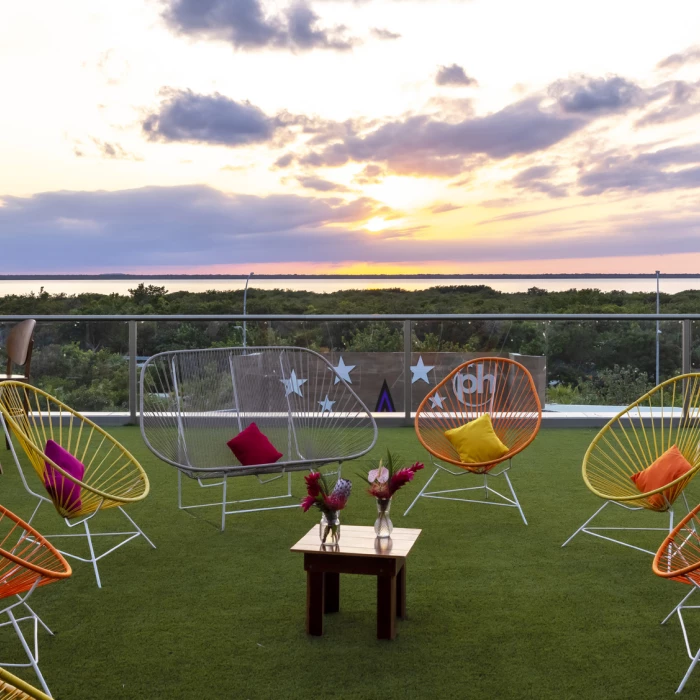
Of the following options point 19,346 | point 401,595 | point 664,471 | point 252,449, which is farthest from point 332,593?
point 19,346

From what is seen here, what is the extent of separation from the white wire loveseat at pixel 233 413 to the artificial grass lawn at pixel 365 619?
1.17 feet

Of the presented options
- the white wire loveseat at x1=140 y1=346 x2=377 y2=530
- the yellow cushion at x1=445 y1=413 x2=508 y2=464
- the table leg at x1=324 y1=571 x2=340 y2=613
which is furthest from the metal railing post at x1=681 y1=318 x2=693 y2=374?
the table leg at x1=324 y1=571 x2=340 y2=613

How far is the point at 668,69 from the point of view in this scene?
7.77 metres

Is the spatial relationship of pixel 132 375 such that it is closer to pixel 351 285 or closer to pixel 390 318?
pixel 390 318

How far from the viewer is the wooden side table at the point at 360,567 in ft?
8.84

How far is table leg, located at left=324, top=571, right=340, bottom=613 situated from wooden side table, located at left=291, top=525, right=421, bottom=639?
0.41 feet

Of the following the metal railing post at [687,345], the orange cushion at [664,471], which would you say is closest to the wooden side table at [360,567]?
the orange cushion at [664,471]

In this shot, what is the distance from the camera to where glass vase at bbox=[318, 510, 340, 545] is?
2.78 meters

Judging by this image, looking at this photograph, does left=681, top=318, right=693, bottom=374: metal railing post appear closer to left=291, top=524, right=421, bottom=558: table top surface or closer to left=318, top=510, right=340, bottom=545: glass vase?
left=291, top=524, right=421, bottom=558: table top surface

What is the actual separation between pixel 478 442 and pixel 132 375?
13.2 feet

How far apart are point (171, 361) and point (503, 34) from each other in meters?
4.84

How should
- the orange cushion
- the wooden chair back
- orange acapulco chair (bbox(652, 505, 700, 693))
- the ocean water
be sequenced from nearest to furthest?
orange acapulco chair (bbox(652, 505, 700, 693)) → the orange cushion → the wooden chair back → the ocean water

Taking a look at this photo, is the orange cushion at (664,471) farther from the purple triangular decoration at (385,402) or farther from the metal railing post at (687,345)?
the metal railing post at (687,345)

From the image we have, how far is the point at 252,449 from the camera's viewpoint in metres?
4.36
